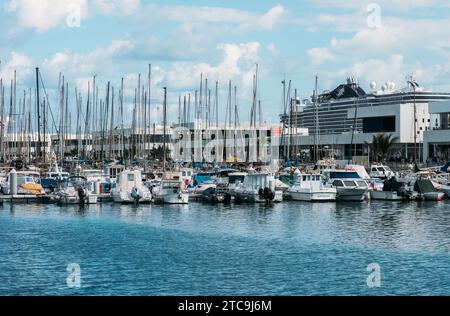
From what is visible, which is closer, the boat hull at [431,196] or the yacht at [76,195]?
the yacht at [76,195]

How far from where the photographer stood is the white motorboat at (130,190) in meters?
83.8

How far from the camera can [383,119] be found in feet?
534

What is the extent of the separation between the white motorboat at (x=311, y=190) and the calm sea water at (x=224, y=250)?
6941 millimetres

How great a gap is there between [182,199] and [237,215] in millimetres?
12053

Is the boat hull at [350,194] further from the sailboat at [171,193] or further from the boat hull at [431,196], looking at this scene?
the sailboat at [171,193]

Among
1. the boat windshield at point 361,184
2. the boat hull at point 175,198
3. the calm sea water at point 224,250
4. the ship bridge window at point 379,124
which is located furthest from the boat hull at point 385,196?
the ship bridge window at point 379,124

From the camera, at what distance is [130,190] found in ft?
278

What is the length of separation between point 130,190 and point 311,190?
56.6 feet

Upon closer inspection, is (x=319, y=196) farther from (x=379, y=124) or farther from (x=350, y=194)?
(x=379, y=124)

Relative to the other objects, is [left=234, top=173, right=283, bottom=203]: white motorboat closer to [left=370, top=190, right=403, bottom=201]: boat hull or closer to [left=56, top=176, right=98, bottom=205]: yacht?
[left=370, top=190, right=403, bottom=201]: boat hull

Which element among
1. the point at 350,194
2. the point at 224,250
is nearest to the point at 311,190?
the point at 350,194

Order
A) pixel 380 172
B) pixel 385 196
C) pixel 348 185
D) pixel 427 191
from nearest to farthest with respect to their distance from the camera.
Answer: pixel 348 185 → pixel 385 196 → pixel 427 191 → pixel 380 172
